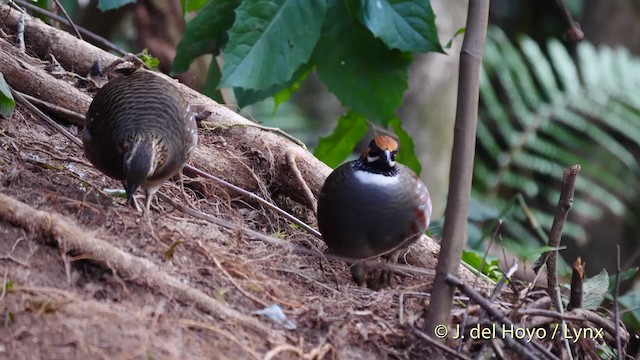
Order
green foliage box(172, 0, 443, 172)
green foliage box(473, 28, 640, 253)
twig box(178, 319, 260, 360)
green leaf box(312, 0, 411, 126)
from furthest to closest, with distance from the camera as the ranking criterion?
green foliage box(473, 28, 640, 253) → green leaf box(312, 0, 411, 126) → green foliage box(172, 0, 443, 172) → twig box(178, 319, 260, 360)

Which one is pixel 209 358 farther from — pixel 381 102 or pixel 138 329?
pixel 381 102

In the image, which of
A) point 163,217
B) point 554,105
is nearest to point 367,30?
point 163,217

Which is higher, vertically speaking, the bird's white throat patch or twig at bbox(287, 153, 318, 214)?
the bird's white throat patch

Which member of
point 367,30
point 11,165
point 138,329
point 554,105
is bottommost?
point 554,105

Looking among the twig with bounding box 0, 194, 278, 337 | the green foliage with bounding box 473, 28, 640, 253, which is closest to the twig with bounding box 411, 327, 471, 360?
the twig with bounding box 0, 194, 278, 337

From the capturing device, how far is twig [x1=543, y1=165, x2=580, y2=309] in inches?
133

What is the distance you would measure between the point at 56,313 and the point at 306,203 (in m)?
2.14

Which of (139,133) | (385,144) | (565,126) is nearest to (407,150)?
(385,144)

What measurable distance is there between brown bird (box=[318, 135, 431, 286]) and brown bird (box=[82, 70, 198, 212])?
2.60 feet

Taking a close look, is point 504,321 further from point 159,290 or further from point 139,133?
point 139,133

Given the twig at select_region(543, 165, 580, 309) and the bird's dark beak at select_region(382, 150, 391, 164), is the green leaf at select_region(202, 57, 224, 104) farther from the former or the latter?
the twig at select_region(543, 165, 580, 309)

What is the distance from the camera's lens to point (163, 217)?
3.79m

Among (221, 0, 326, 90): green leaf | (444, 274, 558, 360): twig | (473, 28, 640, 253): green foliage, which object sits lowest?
(473, 28, 640, 253): green foliage

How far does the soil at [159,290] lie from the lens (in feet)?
8.59
